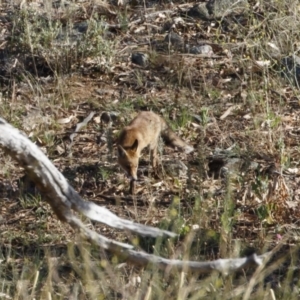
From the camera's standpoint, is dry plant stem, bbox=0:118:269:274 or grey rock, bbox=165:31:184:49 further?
grey rock, bbox=165:31:184:49

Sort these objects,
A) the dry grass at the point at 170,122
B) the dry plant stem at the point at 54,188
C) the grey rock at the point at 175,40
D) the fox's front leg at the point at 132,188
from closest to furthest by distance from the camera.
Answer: the dry plant stem at the point at 54,188 < the dry grass at the point at 170,122 < the fox's front leg at the point at 132,188 < the grey rock at the point at 175,40

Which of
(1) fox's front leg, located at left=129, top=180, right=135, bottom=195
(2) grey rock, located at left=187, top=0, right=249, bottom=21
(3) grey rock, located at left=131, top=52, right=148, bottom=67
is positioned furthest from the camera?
(2) grey rock, located at left=187, top=0, right=249, bottom=21

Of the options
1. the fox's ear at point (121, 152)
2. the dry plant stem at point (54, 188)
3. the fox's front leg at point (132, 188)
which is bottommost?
the fox's front leg at point (132, 188)

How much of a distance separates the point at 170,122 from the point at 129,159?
109cm

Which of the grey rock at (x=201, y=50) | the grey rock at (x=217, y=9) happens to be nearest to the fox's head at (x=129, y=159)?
the grey rock at (x=201, y=50)

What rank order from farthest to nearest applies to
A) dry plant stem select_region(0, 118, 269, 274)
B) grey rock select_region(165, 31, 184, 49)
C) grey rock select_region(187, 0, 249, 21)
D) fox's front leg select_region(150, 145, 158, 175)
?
grey rock select_region(187, 0, 249, 21), grey rock select_region(165, 31, 184, 49), fox's front leg select_region(150, 145, 158, 175), dry plant stem select_region(0, 118, 269, 274)

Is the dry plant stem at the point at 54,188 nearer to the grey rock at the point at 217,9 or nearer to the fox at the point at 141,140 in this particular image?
the fox at the point at 141,140

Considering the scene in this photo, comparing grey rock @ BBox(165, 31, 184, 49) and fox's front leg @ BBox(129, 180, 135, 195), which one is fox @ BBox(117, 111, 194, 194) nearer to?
fox's front leg @ BBox(129, 180, 135, 195)

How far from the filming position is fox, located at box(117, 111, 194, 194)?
324 inches

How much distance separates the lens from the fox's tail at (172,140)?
8.69m

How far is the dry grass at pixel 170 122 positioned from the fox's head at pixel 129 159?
0.19m

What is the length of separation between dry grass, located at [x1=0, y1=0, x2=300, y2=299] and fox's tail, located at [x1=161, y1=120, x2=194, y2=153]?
0.11m

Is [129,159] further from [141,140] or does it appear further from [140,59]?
[140,59]

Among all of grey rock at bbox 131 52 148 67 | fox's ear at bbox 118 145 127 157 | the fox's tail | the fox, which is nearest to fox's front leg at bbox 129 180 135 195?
the fox
